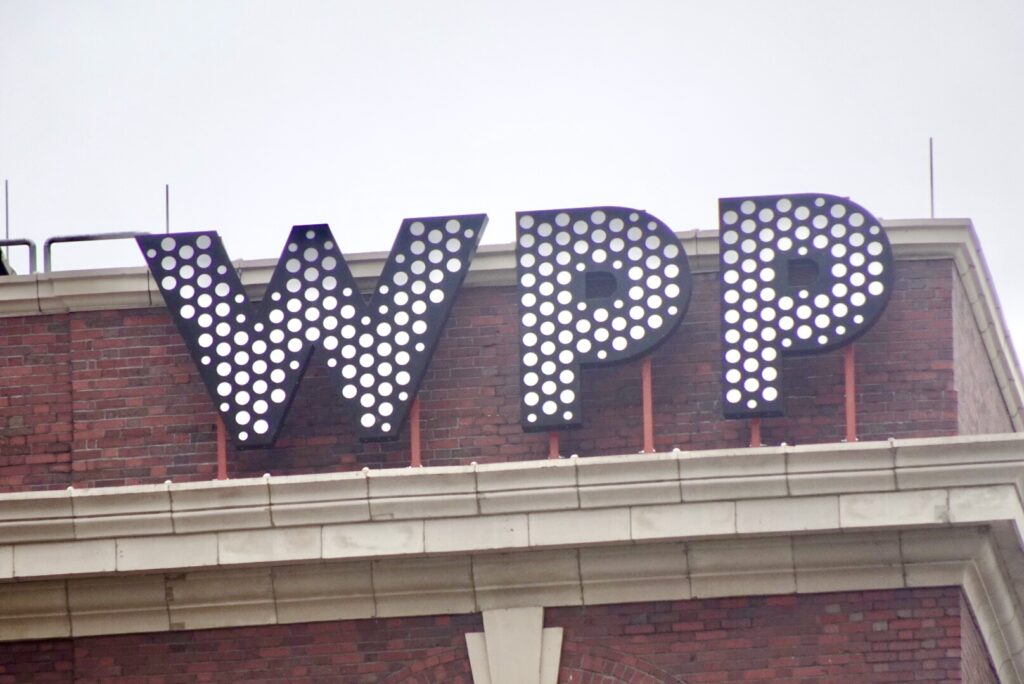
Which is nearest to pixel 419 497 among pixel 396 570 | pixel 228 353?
pixel 396 570

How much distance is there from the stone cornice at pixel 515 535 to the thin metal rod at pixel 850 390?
30.7 inches

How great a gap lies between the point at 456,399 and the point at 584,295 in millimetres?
1426

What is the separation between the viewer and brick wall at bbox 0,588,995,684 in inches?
841

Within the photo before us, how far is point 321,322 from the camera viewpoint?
2258 cm

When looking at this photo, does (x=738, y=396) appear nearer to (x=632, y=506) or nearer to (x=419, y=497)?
(x=632, y=506)

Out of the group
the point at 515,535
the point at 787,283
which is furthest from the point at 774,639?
the point at 787,283

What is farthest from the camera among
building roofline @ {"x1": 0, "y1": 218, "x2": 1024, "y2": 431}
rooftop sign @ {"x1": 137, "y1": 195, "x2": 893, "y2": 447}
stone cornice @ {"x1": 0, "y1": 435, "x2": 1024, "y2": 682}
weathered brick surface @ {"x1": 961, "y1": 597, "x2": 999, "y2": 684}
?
building roofline @ {"x1": 0, "y1": 218, "x2": 1024, "y2": 431}

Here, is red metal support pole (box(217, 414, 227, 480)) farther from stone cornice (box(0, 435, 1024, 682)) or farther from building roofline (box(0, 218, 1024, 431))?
building roofline (box(0, 218, 1024, 431))

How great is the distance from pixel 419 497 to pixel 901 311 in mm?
4382

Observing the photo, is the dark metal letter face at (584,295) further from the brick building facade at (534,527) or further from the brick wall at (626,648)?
the brick wall at (626,648)

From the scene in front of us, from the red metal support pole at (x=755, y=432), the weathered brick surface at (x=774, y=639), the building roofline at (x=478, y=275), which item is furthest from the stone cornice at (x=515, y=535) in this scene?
the building roofline at (x=478, y=275)

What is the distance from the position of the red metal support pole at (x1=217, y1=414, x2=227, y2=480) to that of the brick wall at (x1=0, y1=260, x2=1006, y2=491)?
0.50ft

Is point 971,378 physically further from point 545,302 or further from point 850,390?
point 545,302

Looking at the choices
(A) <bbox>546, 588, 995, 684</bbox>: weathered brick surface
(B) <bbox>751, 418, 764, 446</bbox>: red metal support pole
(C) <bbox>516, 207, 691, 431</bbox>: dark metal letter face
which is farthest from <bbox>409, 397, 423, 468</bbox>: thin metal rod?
(B) <bbox>751, 418, 764, 446</bbox>: red metal support pole
